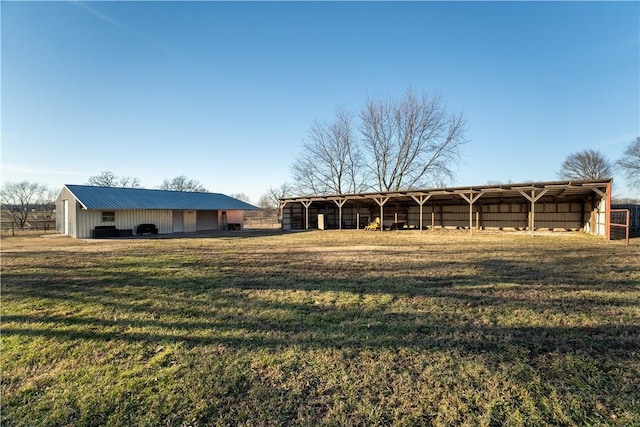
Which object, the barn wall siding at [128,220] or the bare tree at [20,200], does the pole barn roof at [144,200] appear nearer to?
the barn wall siding at [128,220]

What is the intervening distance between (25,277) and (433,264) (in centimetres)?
939

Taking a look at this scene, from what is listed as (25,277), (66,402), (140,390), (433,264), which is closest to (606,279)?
(433,264)

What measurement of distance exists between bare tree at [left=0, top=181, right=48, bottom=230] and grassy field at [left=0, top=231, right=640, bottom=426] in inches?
1204

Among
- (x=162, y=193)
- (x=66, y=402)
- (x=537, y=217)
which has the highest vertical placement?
(x=162, y=193)

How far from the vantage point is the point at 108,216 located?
20453mm

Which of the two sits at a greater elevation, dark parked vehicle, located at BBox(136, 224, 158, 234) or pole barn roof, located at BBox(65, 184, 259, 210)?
pole barn roof, located at BBox(65, 184, 259, 210)

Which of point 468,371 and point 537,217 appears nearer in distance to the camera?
point 468,371

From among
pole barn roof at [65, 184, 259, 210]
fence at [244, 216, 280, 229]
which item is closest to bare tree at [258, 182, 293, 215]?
fence at [244, 216, 280, 229]

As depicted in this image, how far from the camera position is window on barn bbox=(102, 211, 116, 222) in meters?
20.3

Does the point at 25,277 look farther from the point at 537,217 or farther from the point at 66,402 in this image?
the point at 537,217

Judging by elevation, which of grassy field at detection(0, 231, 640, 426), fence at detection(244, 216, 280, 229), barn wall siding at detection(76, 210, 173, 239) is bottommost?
grassy field at detection(0, 231, 640, 426)

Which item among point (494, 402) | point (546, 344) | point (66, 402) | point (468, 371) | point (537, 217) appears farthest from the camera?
point (537, 217)

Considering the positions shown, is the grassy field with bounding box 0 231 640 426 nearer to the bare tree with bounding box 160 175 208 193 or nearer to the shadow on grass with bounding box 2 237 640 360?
the shadow on grass with bounding box 2 237 640 360

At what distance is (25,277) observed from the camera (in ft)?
23.6
